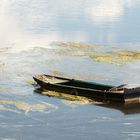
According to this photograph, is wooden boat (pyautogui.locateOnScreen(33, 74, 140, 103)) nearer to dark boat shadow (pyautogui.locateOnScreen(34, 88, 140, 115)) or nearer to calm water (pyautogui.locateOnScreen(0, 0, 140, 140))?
dark boat shadow (pyautogui.locateOnScreen(34, 88, 140, 115))

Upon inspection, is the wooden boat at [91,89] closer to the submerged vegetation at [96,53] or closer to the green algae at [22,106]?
the green algae at [22,106]

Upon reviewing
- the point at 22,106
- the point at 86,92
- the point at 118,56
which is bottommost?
the point at 22,106

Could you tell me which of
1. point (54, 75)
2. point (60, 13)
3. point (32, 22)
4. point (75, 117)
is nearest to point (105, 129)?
point (75, 117)

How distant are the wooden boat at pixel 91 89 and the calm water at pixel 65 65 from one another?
803 mm

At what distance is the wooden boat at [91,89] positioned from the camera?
2702cm

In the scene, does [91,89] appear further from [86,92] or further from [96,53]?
[96,53]

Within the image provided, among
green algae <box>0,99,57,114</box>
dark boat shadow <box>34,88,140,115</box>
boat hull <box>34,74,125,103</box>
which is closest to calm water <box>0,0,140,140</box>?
green algae <box>0,99,57,114</box>

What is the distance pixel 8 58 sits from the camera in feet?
130

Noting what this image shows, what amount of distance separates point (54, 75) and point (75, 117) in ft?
31.3

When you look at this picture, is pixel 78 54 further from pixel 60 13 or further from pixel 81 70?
pixel 60 13

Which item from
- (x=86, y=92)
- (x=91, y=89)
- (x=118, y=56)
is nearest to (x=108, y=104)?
(x=86, y=92)

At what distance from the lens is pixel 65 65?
37.2m

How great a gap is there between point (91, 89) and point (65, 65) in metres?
8.99

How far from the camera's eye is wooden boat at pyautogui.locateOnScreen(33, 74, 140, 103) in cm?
2702
